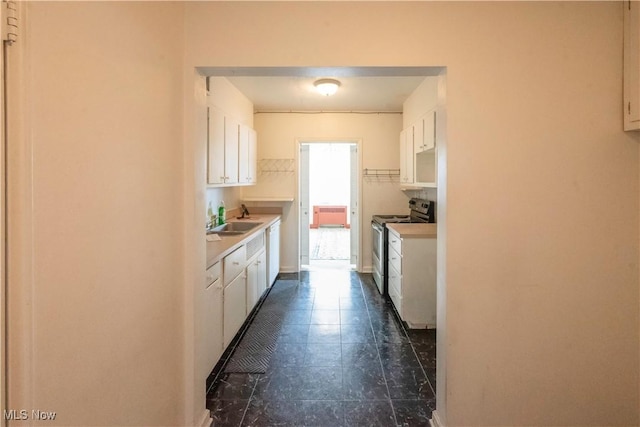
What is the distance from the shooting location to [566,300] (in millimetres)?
1759

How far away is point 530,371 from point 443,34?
1740mm

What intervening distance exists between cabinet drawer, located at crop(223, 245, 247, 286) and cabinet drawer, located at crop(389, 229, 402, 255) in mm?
1494

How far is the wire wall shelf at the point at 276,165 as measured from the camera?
17.8 ft

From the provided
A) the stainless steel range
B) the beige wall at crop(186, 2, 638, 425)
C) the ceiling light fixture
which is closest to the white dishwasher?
the stainless steel range

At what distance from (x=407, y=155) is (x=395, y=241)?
1339mm

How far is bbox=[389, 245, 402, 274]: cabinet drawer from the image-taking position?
3.49 m

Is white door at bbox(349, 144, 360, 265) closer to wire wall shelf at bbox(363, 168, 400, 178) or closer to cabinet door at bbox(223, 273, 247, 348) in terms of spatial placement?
wire wall shelf at bbox(363, 168, 400, 178)

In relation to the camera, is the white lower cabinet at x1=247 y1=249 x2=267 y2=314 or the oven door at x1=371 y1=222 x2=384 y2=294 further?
the oven door at x1=371 y1=222 x2=384 y2=294

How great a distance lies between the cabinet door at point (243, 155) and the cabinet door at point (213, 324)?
185 centimetres

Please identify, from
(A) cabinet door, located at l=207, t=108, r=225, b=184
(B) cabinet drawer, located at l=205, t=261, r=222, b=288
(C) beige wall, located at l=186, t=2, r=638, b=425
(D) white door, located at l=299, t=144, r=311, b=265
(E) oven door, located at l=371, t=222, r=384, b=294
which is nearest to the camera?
(C) beige wall, located at l=186, t=2, r=638, b=425

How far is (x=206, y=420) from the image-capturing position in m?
1.97

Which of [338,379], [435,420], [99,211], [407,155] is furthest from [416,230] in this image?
[99,211]

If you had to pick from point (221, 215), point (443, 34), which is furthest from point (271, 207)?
point (443, 34)

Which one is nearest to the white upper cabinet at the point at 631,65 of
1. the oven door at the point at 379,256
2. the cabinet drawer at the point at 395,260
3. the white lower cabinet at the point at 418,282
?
the white lower cabinet at the point at 418,282
